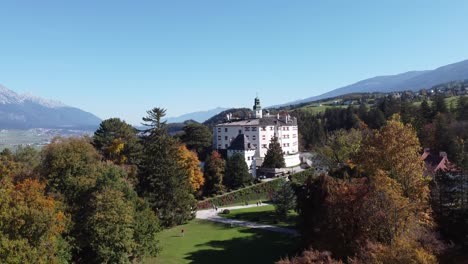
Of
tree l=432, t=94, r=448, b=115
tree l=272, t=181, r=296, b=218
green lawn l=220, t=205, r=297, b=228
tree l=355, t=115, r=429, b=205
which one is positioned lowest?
green lawn l=220, t=205, r=297, b=228

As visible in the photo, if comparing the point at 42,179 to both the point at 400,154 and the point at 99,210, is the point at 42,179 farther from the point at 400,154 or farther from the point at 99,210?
the point at 400,154

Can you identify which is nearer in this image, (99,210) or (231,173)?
(99,210)

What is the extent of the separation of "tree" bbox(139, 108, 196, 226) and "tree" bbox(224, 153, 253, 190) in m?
17.4

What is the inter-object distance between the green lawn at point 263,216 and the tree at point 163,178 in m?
7.07

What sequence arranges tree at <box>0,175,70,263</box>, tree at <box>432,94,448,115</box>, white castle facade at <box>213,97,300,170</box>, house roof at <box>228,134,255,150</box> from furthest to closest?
tree at <box>432,94,448,115</box>
white castle facade at <box>213,97,300,170</box>
house roof at <box>228,134,255,150</box>
tree at <box>0,175,70,263</box>

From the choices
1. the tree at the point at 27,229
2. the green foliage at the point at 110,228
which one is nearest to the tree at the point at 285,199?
the green foliage at the point at 110,228

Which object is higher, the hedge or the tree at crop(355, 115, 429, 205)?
the tree at crop(355, 115, 429, 205)

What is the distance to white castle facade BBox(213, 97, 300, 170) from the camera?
78.8 meters

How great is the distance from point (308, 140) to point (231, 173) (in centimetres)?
4485

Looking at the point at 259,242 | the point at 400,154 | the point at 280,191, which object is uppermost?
the point at 400,154

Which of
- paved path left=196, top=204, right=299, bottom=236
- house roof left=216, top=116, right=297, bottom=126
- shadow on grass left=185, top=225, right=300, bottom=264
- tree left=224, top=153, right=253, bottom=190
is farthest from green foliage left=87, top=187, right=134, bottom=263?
house roof left=216, top=116, right=297, bottom=126

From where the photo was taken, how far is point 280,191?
49062 millimetres

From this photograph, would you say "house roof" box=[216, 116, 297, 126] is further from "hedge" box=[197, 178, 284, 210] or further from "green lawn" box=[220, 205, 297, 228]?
"green lawn" box=[220, 205, 297, 228]

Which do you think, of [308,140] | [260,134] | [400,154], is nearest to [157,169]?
[400,154]
